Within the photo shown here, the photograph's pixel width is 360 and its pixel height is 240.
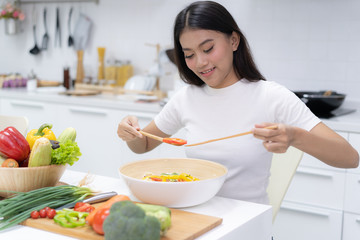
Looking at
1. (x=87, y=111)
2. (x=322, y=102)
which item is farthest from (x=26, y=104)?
(x=322, y=102)

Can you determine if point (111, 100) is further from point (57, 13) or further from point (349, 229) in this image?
point (349, 229)

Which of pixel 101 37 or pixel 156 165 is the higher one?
pixel 101 37

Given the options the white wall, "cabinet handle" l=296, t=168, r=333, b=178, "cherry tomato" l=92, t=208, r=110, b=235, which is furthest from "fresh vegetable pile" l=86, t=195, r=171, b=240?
the white wall

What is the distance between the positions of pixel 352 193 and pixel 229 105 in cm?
117

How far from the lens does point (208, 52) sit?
1665 millimetres

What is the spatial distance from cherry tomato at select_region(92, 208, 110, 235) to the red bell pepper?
0.42 m

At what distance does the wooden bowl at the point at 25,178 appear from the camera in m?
1.34

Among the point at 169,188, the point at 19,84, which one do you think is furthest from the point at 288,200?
the point at 19,84

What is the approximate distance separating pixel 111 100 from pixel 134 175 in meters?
1.96

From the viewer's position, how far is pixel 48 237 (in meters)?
1.14

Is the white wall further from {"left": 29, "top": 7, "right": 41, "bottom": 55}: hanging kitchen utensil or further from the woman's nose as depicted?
the woman's nose

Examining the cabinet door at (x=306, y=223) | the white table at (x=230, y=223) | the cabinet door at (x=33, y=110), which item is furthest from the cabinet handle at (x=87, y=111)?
the white table at (x=230, y=223)

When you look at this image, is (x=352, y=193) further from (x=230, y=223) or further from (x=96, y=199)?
(x=96, y=199)

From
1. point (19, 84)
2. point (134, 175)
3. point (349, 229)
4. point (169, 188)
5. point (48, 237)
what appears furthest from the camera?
point (19, 84)
